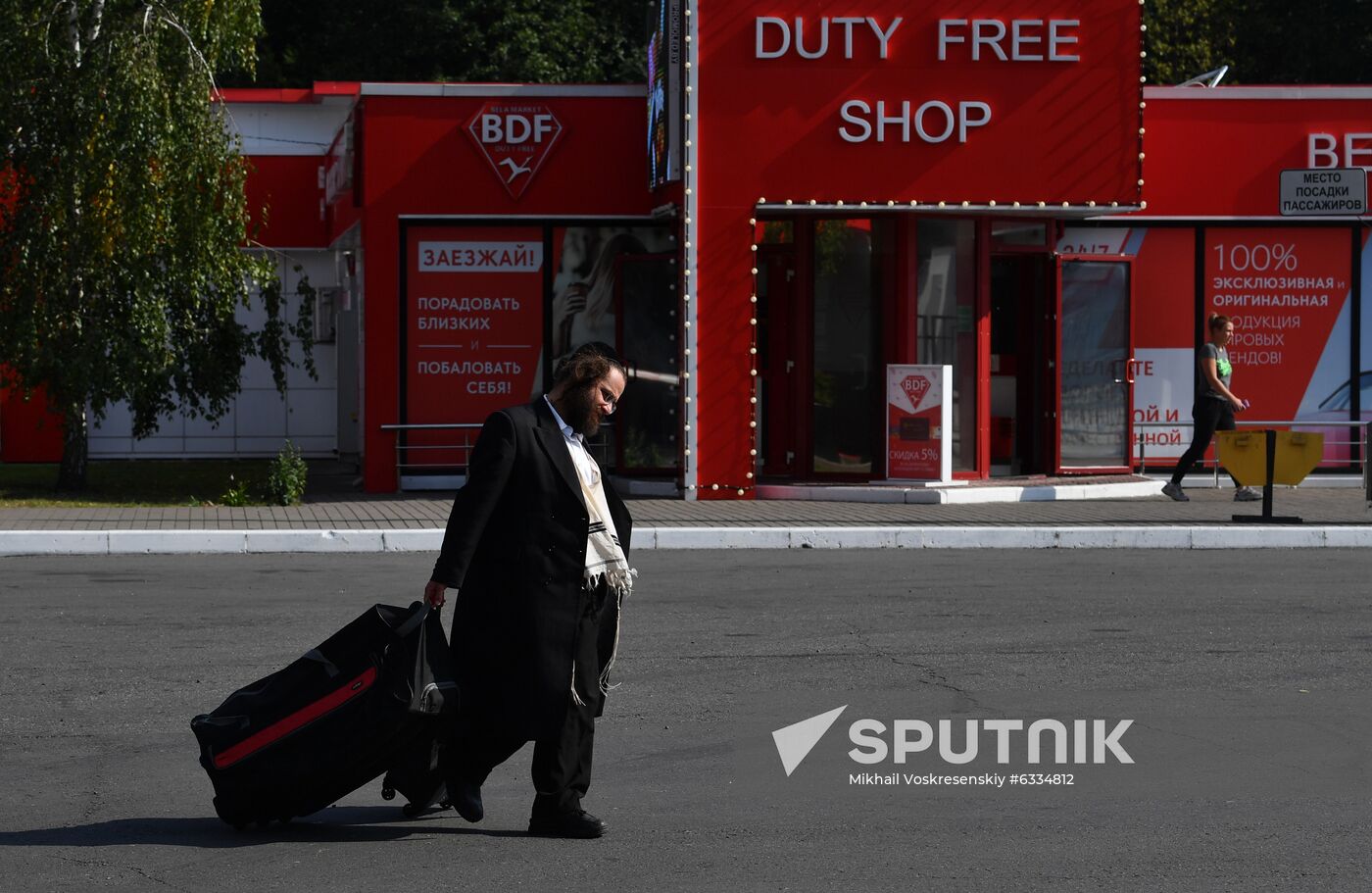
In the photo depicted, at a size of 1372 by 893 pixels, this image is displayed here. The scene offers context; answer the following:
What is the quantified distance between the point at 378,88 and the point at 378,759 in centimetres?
1411

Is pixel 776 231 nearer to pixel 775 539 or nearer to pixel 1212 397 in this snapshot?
pixel 1212 397

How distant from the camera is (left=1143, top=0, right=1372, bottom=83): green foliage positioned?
125ft

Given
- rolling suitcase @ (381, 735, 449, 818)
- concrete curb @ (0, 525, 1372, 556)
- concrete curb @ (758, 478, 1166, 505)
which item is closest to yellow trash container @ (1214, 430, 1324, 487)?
concrete curb @ (0, 525, 1372, 556)

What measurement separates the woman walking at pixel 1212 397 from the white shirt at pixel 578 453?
42.4 feet

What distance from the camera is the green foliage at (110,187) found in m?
17.8

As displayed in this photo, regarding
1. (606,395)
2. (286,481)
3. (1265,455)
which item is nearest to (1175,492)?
(1265,455)

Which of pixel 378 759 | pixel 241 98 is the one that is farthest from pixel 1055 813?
pixel 241 98

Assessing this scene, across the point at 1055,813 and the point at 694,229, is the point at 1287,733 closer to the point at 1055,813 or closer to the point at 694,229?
the point at 1055,813

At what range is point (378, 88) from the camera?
1866 centimetres

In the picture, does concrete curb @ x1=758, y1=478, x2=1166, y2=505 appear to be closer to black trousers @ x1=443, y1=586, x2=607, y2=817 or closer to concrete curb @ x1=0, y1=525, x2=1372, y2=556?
concrete curb @ x1=0, y1=525, x2=1372, y2=556

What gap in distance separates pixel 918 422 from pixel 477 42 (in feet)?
71.1

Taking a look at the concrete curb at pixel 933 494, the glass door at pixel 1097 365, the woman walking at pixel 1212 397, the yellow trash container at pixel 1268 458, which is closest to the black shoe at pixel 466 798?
the yellow trash container at pixel 1268 458

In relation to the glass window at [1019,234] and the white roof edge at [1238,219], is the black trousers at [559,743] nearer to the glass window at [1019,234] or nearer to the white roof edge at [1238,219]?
the glass window at [1019,234]

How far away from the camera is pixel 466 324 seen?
1927 centimetres
